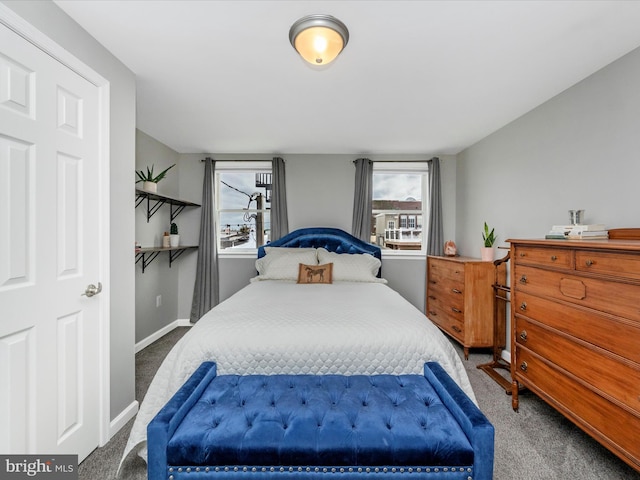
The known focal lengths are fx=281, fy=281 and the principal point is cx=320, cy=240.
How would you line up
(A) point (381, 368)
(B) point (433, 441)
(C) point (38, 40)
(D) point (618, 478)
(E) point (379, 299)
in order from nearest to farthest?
1. (B) point (433, 441)
2. (C) point (38, 40)
3. (D) point (618, 478)
4. (A) point (381, 368)
5. (E) point (379, 299)

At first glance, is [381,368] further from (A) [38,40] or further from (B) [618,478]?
(A) [38,40]

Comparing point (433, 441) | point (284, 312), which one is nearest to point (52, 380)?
point (284, 312)

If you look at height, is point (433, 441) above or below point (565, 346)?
below

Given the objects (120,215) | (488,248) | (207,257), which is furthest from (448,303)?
(120,215)

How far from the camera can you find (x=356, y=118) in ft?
9.25

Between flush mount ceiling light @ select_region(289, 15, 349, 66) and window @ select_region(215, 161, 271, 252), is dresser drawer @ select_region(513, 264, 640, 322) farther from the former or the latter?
window @ select_region(215, 161, 271, 252)

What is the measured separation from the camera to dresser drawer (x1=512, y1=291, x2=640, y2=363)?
132 cm

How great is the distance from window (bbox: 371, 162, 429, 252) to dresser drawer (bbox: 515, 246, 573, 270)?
2150 mm

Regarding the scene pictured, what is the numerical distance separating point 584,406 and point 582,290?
623 mm

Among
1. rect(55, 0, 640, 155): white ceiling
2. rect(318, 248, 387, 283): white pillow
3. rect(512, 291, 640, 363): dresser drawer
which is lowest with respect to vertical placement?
rect(512, 291, 640, 363): dresser drawer

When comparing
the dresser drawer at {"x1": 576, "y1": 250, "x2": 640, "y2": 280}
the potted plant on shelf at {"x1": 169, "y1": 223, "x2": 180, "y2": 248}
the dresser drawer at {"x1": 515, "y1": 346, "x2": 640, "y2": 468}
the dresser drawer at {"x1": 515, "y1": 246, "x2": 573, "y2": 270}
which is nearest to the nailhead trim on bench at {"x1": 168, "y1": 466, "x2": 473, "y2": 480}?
the dresser drawer at {"x1": 515, "y1": 346, "x2": 640, "y2": 468}

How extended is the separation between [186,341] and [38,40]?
169 cm

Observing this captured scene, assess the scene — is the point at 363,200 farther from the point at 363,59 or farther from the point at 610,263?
the point at 610,263

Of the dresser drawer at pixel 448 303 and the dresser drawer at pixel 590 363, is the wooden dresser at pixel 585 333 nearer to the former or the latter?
the dresser drawer at pixel 590 363
